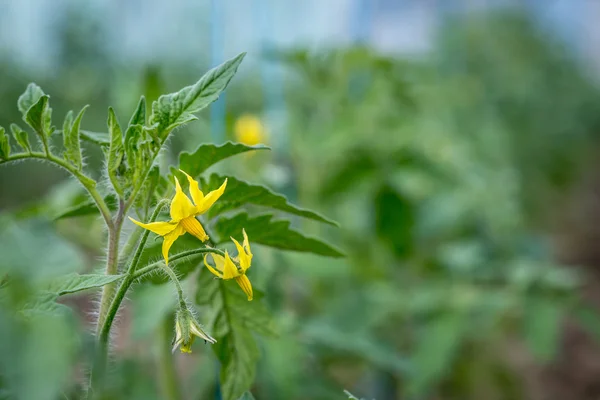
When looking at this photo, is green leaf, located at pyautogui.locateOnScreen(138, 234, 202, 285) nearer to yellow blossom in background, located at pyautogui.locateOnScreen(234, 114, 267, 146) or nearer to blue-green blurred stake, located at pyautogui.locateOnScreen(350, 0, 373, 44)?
yellow blossom in background, located at pyautogui.locateOnScreen(234, 114, 267, 146)

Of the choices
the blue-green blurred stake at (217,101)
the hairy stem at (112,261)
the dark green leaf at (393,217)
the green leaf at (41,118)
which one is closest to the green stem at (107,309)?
the hairy stem at (112,261)

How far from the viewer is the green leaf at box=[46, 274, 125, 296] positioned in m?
0.61

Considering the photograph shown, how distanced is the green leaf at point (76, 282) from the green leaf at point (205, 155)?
16 centimetres

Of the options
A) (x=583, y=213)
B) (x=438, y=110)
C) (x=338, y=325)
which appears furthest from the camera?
(x=583, y=213)

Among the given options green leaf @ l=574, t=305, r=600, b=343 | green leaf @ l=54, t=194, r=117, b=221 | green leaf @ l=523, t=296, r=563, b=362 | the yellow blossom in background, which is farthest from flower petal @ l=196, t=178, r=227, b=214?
green leaf @ l=574, t=305, r=600, b=343

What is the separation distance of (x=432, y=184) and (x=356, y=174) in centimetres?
65

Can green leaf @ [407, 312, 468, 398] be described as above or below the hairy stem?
below

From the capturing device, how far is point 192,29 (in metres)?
4.58

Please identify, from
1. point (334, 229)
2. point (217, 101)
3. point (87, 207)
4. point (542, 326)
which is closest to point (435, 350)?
point (542, 326)

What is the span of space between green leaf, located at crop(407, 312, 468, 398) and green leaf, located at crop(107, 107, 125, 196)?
1.22 m

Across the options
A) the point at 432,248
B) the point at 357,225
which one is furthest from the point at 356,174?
the point at 432,248

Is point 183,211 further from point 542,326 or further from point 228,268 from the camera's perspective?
point 542,326

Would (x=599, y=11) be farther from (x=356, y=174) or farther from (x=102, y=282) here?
(x=102, y=282)

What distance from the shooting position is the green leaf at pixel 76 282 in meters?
0.61
